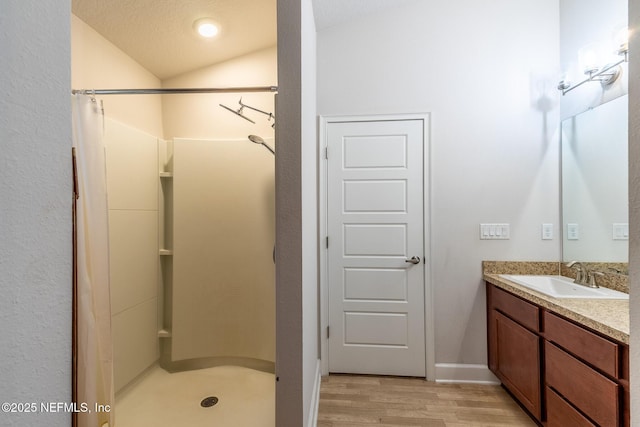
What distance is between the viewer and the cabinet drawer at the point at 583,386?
1.19 meters

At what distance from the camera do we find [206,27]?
75.4 inches

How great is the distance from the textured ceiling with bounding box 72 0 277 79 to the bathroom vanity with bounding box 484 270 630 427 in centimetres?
244

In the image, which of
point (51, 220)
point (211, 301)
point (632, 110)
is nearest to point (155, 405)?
point (211, 301)

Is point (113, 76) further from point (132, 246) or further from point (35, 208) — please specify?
point (35, 208)

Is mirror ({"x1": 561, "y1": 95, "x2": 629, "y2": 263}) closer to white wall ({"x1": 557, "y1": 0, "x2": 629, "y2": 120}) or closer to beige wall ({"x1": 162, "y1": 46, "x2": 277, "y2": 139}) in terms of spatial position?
white wall ({"x1": 557, "y1": 0, "x2": 629, "y2": 120})

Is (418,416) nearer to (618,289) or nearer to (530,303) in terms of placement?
(530,303)

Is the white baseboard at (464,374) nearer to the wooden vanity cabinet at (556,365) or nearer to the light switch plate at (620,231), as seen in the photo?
the wooden vanity cabinet at (556,365)

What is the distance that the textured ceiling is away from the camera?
1.67 meters

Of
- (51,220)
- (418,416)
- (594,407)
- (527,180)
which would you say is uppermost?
(527,180)

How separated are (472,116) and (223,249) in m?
2.27

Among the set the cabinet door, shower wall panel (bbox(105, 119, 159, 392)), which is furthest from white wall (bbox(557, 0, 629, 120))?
shower wall panel (bbox(105, 119, 159, 392))

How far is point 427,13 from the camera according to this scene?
2.32 m

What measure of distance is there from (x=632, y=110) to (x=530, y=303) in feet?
4.43

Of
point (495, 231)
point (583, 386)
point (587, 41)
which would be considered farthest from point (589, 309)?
point (587, 41)
